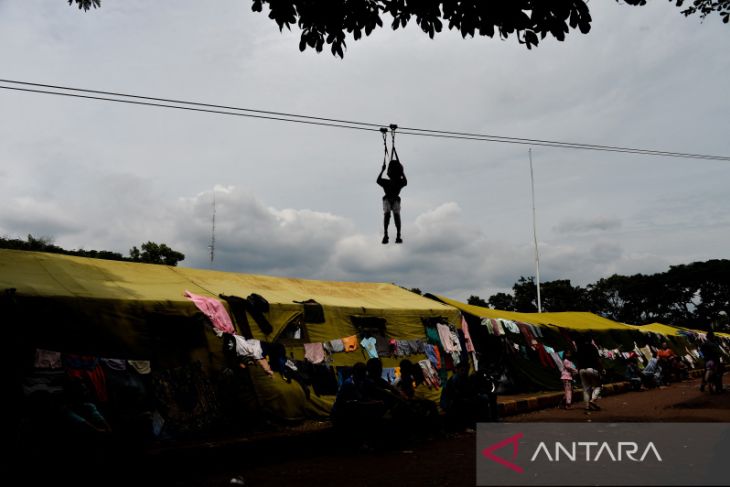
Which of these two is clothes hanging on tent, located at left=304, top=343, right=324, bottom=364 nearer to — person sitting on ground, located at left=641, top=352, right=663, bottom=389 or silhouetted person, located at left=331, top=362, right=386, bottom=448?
silhouetted person, located at left=331, top=362, right=386, bottom=448

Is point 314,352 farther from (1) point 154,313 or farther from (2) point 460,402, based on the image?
(1) point 154,313

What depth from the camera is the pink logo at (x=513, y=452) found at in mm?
6303

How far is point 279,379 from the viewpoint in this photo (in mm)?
10000

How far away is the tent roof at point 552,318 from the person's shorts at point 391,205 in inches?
220

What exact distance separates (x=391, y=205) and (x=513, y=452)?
472 cm

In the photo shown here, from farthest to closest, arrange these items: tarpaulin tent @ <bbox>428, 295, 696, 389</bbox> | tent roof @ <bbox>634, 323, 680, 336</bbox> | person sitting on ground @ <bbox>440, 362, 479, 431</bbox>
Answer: tent roof @ <bbox>634, 323, 680, 336</bbox> < tarpaulin tent @ <bbox>428, 295, 696, 389</bbox> < person sitting on ground @ <bbox>440, 362, 479, 431</bbox>

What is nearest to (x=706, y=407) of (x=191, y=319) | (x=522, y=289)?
(x=191, y=319)

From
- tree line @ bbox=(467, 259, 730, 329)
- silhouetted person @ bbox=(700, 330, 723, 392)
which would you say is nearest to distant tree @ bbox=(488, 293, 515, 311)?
tree line @ bbox=(467, 259, 730, 329)

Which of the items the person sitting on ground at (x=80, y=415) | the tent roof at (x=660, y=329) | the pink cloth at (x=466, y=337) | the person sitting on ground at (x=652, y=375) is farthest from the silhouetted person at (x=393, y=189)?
the tent roof at (x=660, y=329)

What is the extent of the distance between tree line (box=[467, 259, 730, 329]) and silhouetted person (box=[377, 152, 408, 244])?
5082 cm

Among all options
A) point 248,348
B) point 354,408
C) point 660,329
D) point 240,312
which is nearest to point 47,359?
point 248,348

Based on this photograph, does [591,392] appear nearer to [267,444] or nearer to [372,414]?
[372,414]

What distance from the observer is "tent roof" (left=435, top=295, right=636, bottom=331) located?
1544 cm

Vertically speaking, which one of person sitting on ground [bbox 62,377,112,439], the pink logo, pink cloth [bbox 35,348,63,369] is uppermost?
pink cloth [bbox 35,348,63,369]
